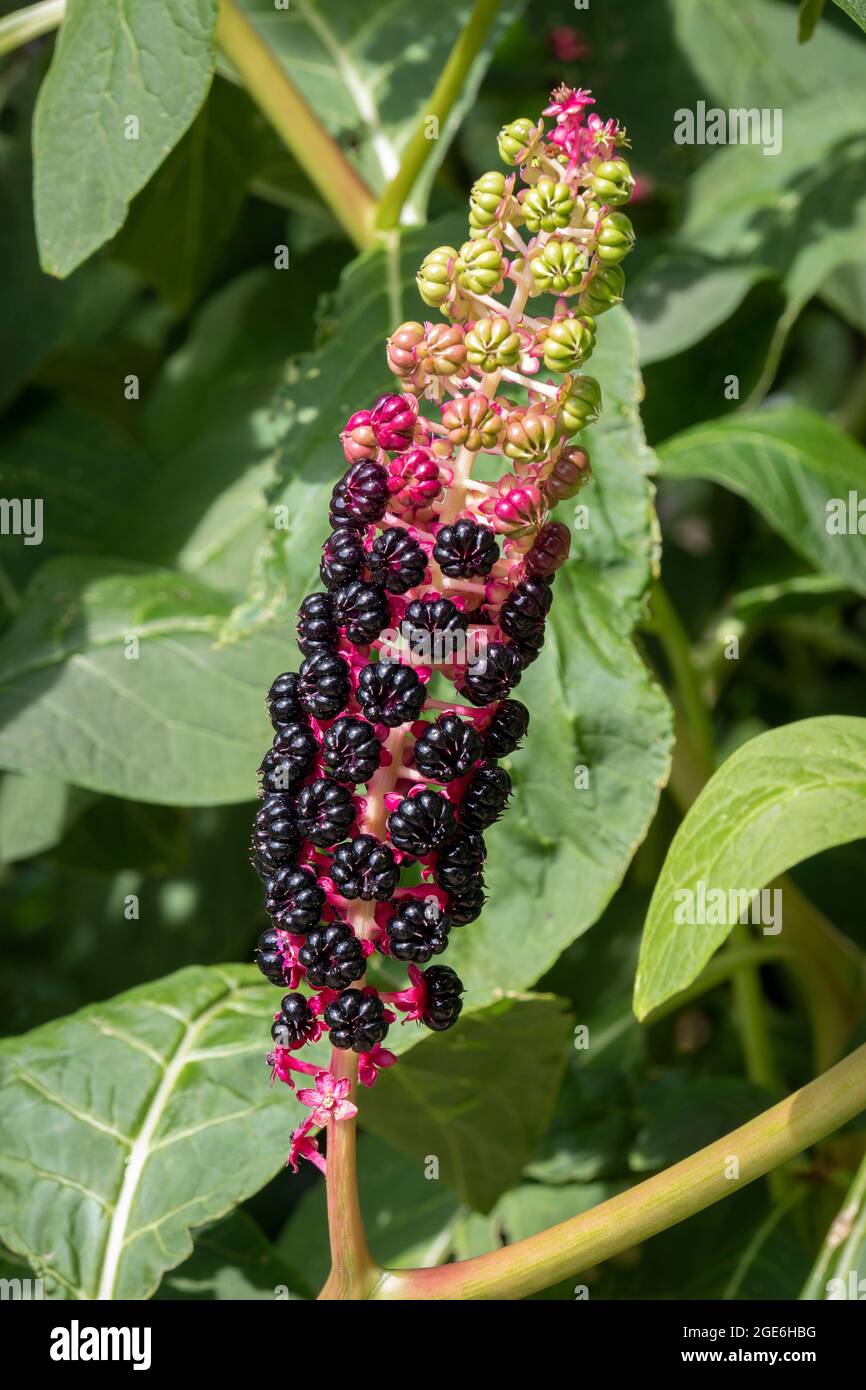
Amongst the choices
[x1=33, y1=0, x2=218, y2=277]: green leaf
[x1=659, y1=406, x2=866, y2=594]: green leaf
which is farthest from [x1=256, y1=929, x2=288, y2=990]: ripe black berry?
[x1=659, y1=406, x2=866, y2=594]: green leaf

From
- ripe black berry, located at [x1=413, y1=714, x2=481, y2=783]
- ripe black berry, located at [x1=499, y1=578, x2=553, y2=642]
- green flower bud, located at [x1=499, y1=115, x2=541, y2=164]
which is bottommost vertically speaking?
ripe black berry, located at [x1=413, y1=714, x2=481, y2=783]

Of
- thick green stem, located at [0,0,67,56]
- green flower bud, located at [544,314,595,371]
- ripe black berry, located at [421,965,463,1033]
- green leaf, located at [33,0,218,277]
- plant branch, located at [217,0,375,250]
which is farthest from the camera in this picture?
thick green stem, located at [0,0,67,56]

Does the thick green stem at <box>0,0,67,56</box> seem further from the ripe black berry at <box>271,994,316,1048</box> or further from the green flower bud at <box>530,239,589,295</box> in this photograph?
the ripe black berry at <box>271,994,316,1048</box>

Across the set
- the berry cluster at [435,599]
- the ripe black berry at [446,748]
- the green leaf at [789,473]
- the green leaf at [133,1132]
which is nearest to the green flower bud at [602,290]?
the berry cluster at [435,599]

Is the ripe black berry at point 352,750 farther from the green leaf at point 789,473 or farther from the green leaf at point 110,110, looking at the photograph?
the green leaf at point 789,473

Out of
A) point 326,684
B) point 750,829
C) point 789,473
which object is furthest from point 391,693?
point 789,473
